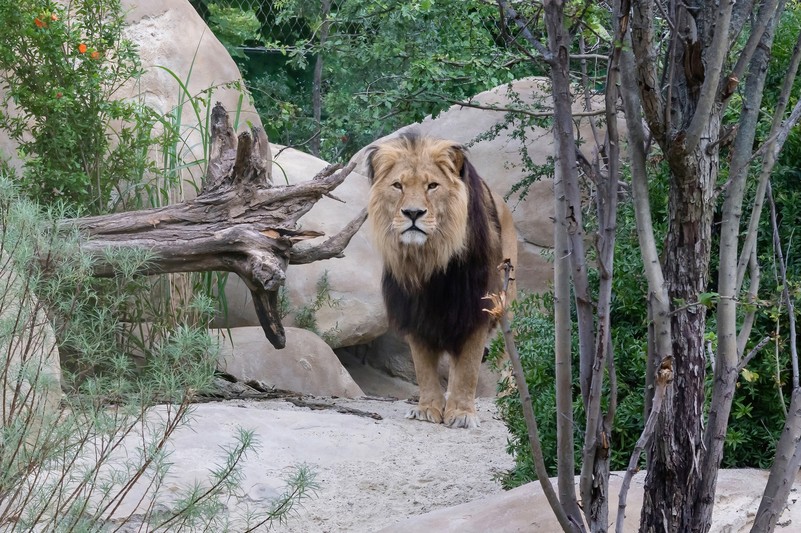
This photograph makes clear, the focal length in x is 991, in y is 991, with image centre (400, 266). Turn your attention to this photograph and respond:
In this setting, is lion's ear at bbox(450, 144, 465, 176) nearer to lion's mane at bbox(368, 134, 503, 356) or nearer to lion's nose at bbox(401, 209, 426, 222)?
lion's mane at bbox(368, 134, 503, 356)

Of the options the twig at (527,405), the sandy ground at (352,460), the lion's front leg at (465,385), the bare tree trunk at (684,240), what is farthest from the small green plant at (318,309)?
the twig at (527,405)

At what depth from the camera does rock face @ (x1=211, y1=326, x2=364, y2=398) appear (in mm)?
6832

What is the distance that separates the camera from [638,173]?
1944 millimetres

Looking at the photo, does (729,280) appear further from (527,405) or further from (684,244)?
(527,405)

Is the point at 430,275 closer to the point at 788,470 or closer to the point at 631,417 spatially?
the point at 631,417

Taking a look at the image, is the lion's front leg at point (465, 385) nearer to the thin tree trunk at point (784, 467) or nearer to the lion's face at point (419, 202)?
the lion's face at point (419, 202)

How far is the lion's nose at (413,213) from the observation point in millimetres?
5492

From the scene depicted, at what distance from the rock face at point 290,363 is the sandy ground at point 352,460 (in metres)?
1.15

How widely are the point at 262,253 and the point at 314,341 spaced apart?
2.25 meters

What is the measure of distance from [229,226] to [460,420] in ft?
5.54

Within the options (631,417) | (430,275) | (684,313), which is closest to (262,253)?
(430,275)

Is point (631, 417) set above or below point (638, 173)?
below

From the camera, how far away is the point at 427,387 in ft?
18.7

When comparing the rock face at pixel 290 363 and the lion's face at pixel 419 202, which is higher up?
the lion's face at pixel 419 202
